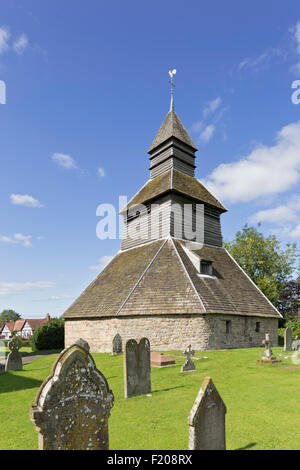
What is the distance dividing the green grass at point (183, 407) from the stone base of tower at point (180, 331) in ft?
Answer: 11.6

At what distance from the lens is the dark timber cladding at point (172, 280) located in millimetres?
17172

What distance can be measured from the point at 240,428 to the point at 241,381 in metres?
4.43

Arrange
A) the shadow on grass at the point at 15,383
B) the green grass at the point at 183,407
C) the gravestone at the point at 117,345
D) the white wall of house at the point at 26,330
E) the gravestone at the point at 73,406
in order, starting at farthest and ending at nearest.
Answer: the white wall of house at the point at 26,330 → the gravestone at the point at 117,345 → the shadow on grass at the point at 15,383 → the green grass at the point at 183,407 → the gravestone at the point at 73,406

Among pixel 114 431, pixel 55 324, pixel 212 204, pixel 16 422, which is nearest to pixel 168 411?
pixel 114 431

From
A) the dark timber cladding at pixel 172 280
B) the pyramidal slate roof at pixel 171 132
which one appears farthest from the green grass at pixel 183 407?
the pyramidal slate roof at pixel 171 132

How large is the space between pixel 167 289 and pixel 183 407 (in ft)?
36.1

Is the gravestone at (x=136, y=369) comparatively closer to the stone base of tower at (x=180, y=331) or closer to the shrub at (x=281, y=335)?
the stone base of tower at (x=180, y=331)

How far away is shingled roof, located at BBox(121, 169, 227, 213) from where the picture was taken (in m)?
24.0

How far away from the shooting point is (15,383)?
11414mm

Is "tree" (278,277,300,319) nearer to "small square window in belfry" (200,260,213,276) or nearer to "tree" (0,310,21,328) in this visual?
"small square window in belfry" (200,260,213,276)

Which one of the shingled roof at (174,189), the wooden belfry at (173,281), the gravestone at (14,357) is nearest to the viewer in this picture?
the gravestone at (14,357)

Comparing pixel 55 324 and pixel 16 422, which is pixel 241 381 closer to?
pixel 16 422

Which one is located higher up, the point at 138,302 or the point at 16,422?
the point at 138,302

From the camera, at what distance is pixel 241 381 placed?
1016cm
